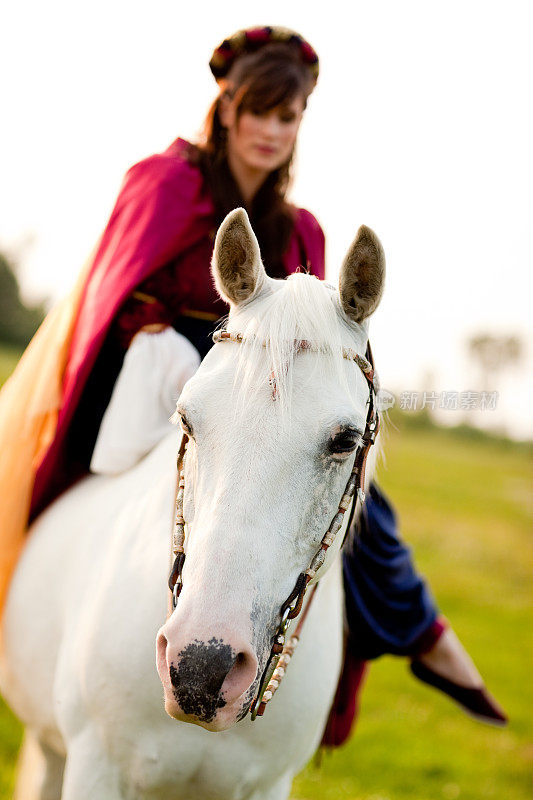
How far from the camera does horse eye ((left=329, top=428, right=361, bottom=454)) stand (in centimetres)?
154

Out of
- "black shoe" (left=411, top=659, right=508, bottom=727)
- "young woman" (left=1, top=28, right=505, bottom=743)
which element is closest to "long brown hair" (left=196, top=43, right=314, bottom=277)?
"young woman" (left=1, top=28, right=505, bottom=743)

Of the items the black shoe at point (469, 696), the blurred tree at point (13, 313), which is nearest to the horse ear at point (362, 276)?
the black shoe at point (469, 696)

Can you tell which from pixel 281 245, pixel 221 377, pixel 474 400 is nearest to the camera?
pixel 221 377

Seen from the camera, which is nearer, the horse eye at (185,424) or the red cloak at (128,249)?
the horse eye at (185,424)

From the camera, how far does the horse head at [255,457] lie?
1355mm

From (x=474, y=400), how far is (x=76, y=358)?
1.46 metres

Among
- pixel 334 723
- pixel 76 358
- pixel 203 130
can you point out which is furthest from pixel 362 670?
pixel 203 130

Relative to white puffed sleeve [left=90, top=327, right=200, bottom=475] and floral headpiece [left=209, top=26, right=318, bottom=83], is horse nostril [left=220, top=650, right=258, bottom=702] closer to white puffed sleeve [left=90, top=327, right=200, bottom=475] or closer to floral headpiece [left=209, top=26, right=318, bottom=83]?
white puffed sleeve [left=90, top=327, right=200, bottom=475]

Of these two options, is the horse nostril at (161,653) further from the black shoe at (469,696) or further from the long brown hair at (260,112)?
the black shoe at (469,696)

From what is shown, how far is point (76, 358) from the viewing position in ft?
8.44

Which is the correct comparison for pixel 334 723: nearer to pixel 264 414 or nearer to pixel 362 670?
pixel 362 670

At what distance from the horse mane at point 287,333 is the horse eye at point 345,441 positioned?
0.38 feet

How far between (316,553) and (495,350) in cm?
3614

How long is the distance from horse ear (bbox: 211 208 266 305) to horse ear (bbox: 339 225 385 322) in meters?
0.22
